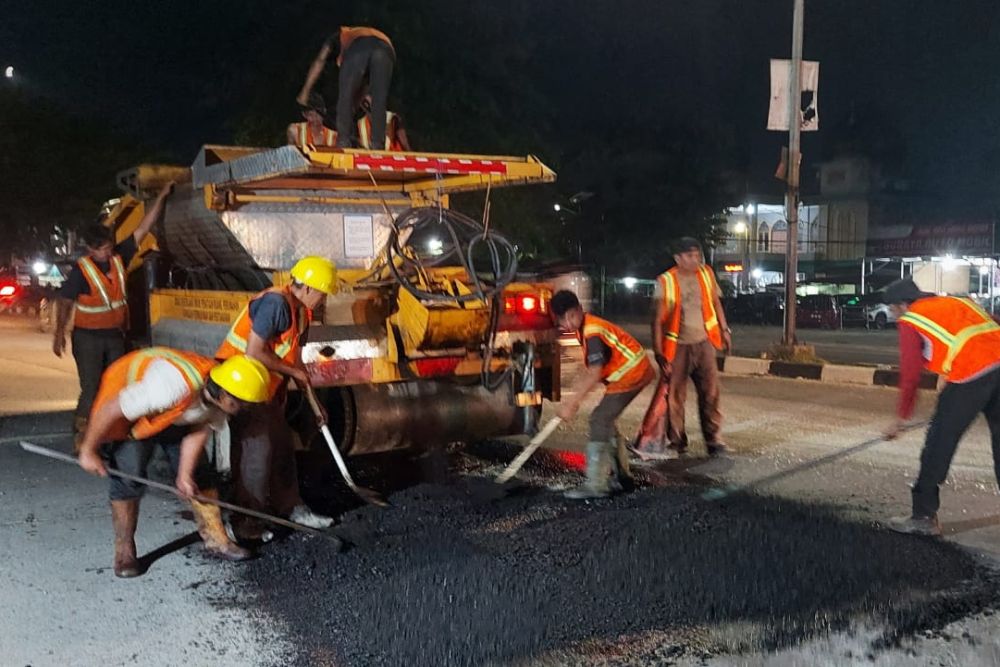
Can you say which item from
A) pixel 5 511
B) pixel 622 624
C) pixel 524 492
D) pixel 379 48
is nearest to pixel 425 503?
pixel 524 492

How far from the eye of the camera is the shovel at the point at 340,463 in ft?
17.1

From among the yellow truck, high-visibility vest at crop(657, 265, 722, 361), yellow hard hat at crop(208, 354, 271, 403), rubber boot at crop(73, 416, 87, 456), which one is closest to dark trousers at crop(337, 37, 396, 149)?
the yellow truck

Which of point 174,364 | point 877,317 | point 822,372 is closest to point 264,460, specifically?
point 174,364

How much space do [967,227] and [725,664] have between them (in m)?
26.3

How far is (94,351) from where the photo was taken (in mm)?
6664

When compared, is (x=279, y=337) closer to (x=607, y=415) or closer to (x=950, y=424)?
(x=607, y=415)

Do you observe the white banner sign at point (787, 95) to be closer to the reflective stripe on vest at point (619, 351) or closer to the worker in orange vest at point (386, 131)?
the worker in orange vest at point (386, 131)

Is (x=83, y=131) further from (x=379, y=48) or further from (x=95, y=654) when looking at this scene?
(x=95, y=654)

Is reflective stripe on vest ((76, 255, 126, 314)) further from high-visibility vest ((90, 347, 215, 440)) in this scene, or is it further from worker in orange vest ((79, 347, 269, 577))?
high-visibility vest ((90, 347, 215, 440))

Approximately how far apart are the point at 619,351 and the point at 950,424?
1.77m

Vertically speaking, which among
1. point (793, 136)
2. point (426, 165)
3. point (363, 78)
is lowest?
point (426, 165)

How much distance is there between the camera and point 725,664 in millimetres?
3486

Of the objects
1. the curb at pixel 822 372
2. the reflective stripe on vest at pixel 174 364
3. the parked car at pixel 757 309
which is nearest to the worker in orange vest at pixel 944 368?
the reflective stripe on vest at pixel 174 364

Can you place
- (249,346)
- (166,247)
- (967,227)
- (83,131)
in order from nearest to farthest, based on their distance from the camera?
(249,346) → (166,247) → (967,227) → (83,131)
